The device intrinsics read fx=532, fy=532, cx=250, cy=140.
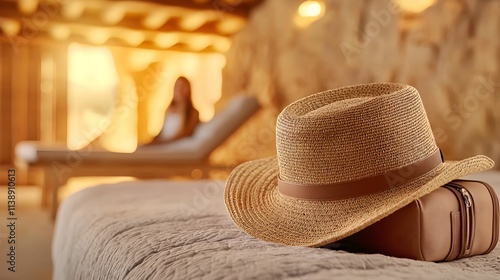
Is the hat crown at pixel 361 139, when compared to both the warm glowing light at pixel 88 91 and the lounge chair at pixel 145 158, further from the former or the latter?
the warm glowing light at pixel 88 91

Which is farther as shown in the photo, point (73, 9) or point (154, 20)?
point (154, 20)

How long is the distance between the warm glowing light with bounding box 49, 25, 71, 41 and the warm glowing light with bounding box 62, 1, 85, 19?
0.30m

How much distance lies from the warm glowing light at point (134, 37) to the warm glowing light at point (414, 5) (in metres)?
3.03

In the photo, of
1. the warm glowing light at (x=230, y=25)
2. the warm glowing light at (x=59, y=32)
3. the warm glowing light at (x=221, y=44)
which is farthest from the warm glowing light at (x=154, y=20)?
the warm glowing light at (x=59, y=32)

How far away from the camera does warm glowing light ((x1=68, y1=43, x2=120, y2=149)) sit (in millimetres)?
5785

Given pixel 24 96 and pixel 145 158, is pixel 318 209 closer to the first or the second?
pixel 145 158

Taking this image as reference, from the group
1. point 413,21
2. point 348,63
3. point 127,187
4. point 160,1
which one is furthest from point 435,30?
point 160,1

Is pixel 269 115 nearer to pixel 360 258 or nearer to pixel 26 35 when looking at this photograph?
pixel 26 35

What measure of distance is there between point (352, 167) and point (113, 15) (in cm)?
432

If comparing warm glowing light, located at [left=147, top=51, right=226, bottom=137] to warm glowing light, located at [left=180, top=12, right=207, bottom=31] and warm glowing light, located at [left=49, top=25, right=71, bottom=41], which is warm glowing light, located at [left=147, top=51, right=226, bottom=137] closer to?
warm glowing light, located at [left=180, top=12, right=207, bottom=31]

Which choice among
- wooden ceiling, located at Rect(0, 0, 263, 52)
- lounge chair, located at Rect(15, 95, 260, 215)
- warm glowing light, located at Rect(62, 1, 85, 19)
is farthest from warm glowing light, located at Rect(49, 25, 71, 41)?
lounge chair, located at Rect(15, 95, 260, 215)

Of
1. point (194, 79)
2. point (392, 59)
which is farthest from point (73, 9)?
point (392, 59)

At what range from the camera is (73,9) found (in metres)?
4.47

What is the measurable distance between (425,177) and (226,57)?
4.73m
